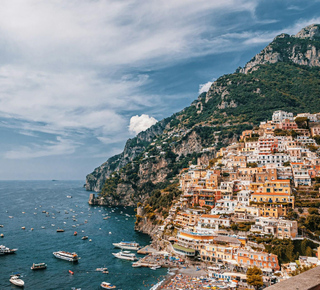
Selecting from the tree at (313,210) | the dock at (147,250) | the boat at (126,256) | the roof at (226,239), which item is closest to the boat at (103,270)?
the boat at (126,256)

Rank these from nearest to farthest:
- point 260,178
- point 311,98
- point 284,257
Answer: point 284,257 < point 260,178 < point 311,98

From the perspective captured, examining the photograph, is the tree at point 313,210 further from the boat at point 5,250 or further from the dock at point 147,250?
the boat at point 5,250

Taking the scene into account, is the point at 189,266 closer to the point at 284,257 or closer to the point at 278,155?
the point at 284,257

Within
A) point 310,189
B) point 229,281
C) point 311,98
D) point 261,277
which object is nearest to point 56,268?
point 229,281

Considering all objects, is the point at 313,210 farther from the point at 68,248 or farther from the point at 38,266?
the point at 68,248

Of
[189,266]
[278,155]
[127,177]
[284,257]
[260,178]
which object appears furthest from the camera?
[127,177]

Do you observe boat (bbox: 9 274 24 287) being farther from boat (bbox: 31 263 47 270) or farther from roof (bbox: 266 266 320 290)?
roof (bbox: 266 266 320 290)

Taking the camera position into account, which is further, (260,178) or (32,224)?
(32,224)

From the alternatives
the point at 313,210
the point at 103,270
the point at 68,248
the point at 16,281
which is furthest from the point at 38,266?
the point at 313,210
